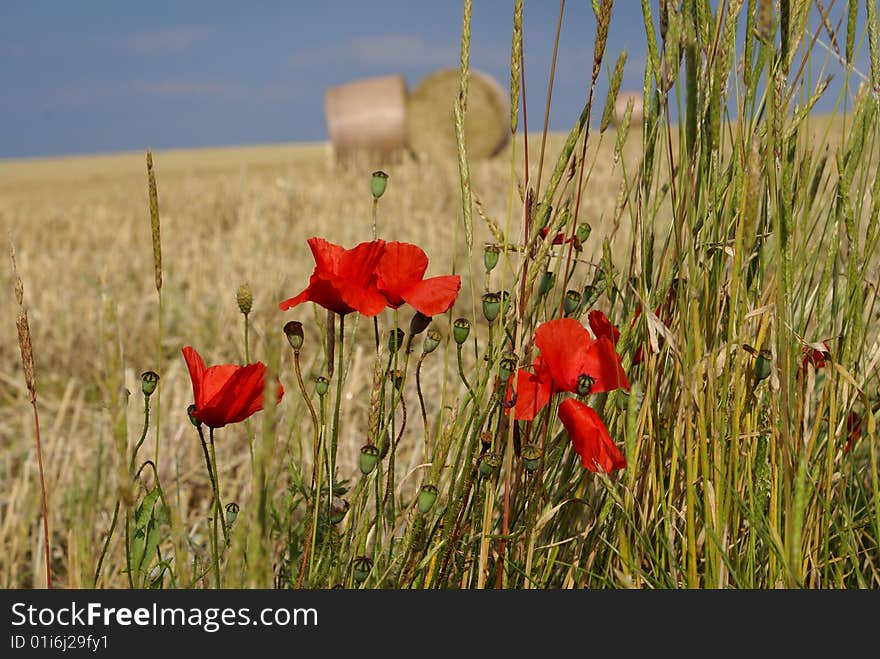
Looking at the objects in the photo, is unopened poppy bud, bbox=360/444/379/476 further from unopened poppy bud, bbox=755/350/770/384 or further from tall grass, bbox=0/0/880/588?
unopened poppy bud, bbox=755/350/770/384

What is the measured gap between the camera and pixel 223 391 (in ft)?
3.33

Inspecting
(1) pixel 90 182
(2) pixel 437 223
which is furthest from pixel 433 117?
(1) pixel 90 182

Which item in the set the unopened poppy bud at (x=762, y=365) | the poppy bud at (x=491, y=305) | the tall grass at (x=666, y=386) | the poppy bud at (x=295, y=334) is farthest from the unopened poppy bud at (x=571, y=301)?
the poppy bud at (x=295, y=334)

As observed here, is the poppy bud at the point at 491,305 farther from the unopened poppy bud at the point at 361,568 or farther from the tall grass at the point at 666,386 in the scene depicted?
the unopened poppy bud at the point at 361,568

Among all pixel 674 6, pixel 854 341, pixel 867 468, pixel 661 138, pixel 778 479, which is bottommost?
pixel 867 468

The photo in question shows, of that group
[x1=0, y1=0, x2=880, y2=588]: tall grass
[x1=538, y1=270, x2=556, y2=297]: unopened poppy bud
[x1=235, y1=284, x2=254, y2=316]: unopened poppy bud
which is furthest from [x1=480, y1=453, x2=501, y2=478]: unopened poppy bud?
[x1=235, y1=284, x2=254, y2=316]: unopened poppy bud

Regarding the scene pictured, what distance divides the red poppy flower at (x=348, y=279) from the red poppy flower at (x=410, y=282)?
0.04 feet

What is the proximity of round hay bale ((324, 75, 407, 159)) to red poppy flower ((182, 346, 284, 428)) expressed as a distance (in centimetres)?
1008

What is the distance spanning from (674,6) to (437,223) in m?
4.98

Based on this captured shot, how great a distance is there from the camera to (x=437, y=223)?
5.82 m

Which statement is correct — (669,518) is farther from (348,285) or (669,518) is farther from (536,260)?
(348,285)

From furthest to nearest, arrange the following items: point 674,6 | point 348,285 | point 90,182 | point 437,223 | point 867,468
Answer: point 90,182, point 437,223, point 867,468, point 348,285, point 674,6

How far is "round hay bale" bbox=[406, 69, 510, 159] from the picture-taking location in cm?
1133

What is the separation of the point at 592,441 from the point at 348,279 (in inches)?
13.1
